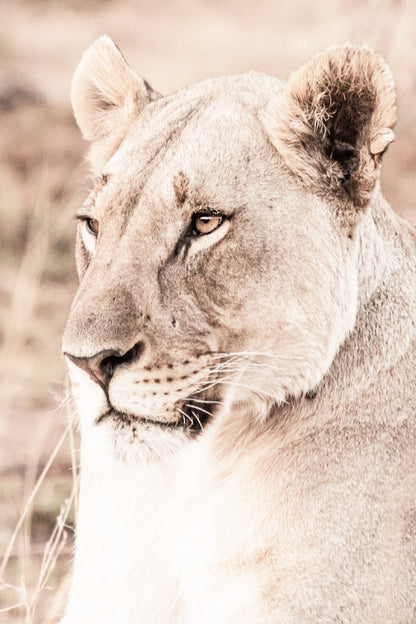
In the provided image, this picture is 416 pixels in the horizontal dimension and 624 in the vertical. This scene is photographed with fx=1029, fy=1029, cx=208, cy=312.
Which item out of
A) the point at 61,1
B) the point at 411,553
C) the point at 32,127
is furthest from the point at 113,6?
the point at 411,553

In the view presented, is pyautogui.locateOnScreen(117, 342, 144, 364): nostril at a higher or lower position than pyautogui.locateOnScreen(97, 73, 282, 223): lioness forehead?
lower

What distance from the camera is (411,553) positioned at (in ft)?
8.03

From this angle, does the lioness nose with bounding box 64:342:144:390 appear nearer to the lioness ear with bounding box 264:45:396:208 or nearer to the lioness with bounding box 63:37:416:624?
the lioness with bounding box 63:37:416:624

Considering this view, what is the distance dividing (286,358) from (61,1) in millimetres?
11167

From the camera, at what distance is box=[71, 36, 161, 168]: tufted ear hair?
9.99 ft

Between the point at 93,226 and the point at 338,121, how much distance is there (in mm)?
723

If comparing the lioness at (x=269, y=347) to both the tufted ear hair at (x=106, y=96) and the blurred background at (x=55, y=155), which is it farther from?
the blurred background at (x=55, y=155)

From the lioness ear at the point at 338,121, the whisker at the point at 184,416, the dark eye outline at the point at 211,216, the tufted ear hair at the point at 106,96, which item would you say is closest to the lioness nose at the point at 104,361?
the whisker at the point at 184,416

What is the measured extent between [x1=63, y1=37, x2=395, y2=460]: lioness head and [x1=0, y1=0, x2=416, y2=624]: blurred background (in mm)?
977

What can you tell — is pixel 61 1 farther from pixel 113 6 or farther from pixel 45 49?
pixel 45 49

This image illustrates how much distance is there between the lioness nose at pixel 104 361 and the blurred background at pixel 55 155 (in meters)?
1.01

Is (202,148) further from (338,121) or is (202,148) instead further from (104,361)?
(104,361)

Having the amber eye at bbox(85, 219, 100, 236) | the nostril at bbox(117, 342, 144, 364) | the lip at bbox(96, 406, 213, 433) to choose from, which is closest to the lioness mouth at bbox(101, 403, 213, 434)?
the lip at bbox(96, 406, 213, 433)

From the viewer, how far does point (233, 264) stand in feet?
8.11
